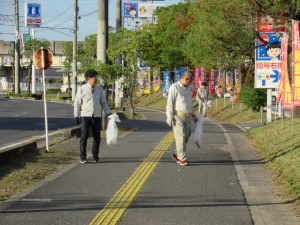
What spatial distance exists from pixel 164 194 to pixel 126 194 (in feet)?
1.74

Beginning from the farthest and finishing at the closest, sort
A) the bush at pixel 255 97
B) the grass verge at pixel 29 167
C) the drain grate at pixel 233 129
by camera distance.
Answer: the bush at pixel 255 97 → the drain grate at pixel 233 129 → the grass verge at pixel 29 167

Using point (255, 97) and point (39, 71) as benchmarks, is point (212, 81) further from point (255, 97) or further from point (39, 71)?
point (39, 71)

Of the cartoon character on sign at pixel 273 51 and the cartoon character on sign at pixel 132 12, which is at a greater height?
the cartoon character on sign at pixel 132 12

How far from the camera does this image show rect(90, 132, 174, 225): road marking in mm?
7423

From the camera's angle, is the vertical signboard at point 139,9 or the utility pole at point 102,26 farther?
the vertical signboard at point 139,9

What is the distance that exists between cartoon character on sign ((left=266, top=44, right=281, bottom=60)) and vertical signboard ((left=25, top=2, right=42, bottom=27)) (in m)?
50.9

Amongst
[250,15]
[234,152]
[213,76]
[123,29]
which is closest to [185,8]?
[213,76]

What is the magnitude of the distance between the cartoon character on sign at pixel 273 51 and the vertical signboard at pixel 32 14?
50851 mm

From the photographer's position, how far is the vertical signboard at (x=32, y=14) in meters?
71.0

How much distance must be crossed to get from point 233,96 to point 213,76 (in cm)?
522

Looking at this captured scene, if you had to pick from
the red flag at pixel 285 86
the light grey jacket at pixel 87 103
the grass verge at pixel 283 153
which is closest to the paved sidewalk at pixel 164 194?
the grass verge at pixel 283 153

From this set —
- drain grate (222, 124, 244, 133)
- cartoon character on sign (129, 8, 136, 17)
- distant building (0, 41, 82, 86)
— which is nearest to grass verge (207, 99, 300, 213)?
drain grate (222, 124, 244, 133)

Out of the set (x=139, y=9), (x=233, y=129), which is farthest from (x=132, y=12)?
(x=233, y=129)

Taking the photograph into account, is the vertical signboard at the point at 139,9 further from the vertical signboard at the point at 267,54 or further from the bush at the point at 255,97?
the vertical signboard at the point at 267,54
